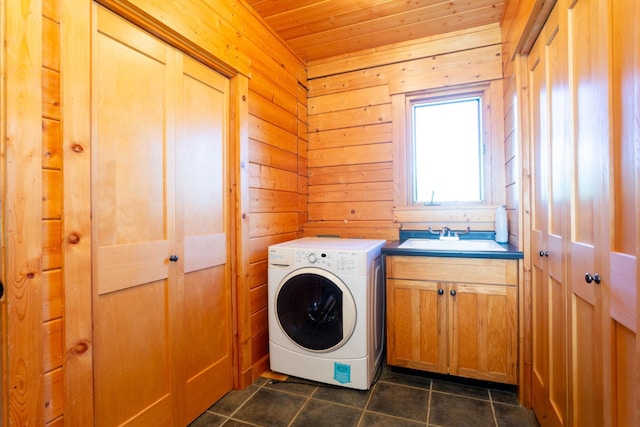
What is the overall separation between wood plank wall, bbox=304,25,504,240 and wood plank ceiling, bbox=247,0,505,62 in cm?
12

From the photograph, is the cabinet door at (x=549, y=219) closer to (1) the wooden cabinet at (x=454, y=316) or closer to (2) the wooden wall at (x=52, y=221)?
(1) the wooden cabinet at (x=454, y=316)

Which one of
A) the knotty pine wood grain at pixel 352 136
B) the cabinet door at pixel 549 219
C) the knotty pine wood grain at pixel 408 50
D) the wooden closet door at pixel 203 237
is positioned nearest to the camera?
the cabinet door at pixel 549 219

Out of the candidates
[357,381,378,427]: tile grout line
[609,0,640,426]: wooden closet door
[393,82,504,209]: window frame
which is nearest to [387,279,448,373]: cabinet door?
[357,381,378,427]: tile grout line

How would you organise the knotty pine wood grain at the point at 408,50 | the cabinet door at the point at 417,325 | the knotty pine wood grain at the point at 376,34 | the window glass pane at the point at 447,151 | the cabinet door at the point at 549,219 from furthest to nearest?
1. the window glass pane at the point at 447,151
2. the knotty pine wood grain at the point at 408,50
3. the knotty pine wood grain at the point at 376,34
4. the cabinet door at the point at 417,325
5. the cabinet door at the point at 549,219

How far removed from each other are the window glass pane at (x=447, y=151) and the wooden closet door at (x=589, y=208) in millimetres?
1443

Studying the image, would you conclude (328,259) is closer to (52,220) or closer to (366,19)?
(52,220)

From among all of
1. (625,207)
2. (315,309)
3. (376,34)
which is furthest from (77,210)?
(376,34)

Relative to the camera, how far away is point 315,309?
2023 millimetres

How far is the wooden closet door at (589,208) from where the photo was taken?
3.00ft

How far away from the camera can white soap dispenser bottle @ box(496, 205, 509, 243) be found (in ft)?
7.24

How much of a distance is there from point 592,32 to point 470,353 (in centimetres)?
169

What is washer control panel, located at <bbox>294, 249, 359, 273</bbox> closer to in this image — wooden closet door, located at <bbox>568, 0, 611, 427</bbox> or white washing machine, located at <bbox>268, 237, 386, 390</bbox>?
white washing machine, located at <bbox>268, 237, 386, 390</bbox>

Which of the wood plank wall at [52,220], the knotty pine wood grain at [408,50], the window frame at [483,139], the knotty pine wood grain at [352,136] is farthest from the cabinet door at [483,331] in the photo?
the wood plank wall at [52,220]

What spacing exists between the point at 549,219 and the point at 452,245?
33.3 inches
